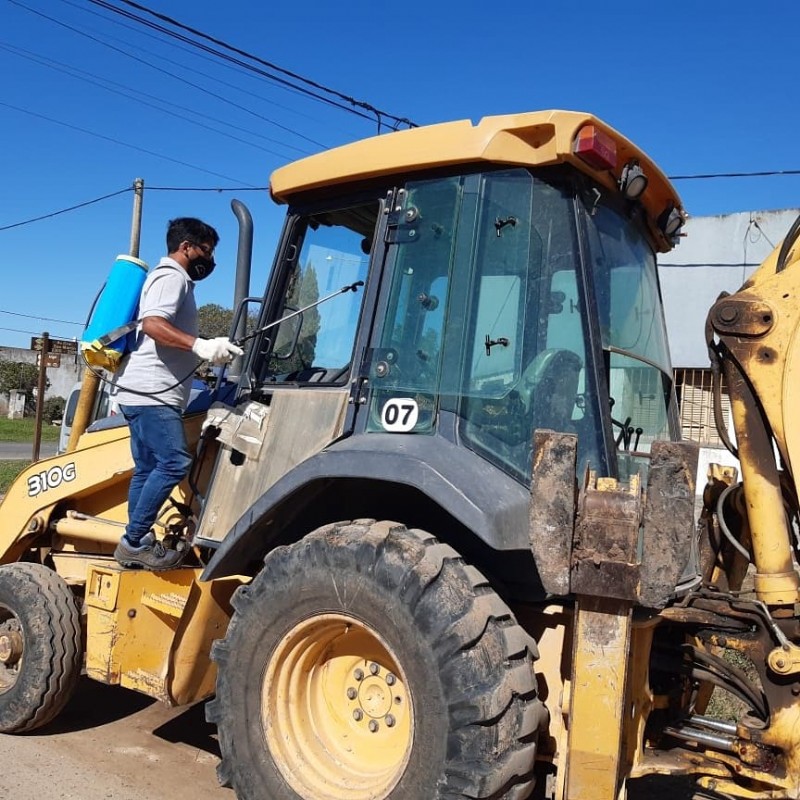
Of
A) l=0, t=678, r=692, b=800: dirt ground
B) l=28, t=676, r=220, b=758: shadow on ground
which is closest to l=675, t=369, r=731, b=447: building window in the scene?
l=0, t=678, r=692, b=800: dirt ground

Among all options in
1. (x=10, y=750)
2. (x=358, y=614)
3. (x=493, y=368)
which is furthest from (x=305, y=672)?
(x=10, y=750)

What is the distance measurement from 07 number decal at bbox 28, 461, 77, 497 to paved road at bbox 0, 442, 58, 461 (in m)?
15.9

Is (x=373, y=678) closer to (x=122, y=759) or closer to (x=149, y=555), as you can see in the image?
(x=149, y=555)

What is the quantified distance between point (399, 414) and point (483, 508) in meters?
0.66

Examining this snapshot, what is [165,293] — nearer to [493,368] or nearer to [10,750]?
[493,368]

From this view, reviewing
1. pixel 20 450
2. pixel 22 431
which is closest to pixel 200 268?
pixel 20 450

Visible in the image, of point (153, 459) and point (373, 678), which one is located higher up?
point (153, 459)

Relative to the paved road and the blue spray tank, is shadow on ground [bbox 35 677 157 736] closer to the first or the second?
the blue spray tank

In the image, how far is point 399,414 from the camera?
10.5 feet

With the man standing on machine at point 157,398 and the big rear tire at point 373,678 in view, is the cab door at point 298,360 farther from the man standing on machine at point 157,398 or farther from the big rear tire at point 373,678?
the big rear tire at point 373,678

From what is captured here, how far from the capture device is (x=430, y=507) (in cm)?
322

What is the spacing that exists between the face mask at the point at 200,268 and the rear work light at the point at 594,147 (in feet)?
6.93

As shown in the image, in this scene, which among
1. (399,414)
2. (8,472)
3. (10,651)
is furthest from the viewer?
(8,472)

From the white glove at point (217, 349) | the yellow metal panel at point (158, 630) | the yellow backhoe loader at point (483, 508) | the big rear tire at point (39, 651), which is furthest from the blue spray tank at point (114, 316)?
the big rear tire at point (39, 651)
